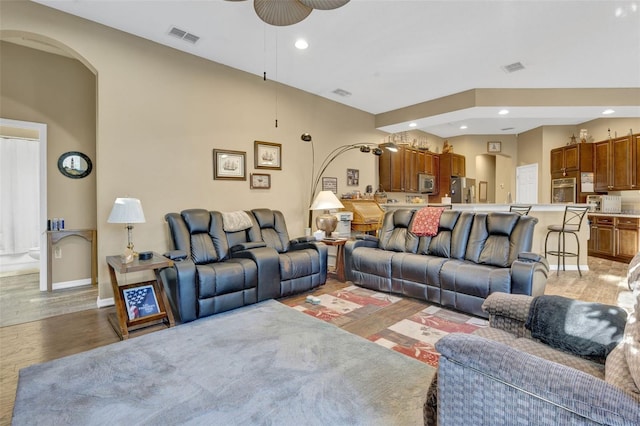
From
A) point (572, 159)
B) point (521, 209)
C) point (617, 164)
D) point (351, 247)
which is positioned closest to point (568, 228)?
point (521, 209)

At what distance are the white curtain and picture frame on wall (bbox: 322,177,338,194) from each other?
491cm

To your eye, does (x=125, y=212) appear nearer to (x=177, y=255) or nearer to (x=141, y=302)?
(x=177, y=255)

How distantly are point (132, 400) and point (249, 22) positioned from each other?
3687 mm

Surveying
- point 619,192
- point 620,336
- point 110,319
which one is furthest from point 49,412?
point 619,192

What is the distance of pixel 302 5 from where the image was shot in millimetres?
2408

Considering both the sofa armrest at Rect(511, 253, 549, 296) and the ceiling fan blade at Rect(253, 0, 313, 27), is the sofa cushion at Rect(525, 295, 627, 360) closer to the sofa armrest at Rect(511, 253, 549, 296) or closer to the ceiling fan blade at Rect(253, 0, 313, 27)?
the sofa armrest at Rect(511, 253, 549, 296)

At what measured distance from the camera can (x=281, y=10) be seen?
96.2 inches

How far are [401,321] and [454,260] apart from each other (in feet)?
3.58

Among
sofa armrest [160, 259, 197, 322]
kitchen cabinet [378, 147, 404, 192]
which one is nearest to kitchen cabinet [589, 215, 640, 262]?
kitchen cabinet [378, 147, 404, 192]

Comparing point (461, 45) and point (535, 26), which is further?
point (461, 45)

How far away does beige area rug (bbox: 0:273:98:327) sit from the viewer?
3295 mm

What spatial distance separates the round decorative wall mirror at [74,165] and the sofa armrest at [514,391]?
520 cm

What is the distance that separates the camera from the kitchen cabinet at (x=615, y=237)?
578 centimetres

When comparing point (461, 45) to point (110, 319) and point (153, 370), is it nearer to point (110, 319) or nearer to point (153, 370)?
point (153, 370)
